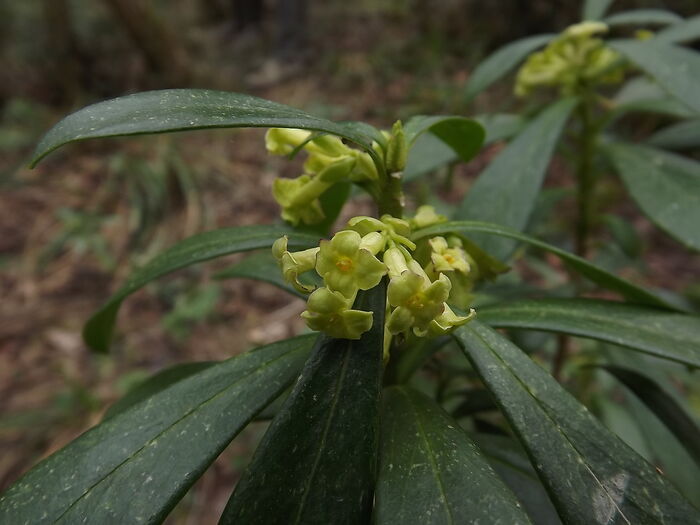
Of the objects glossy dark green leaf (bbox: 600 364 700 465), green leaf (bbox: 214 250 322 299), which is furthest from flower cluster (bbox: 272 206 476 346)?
glossy dark green leaf (bbox: 600 364 700 465)

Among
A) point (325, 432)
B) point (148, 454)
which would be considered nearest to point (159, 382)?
point (148, 454)

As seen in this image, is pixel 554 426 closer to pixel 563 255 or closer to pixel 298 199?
pixel 563 255

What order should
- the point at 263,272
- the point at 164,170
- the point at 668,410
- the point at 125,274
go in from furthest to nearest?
1. the point at 164,170
2. the point at 125,274
3. the point at 263,272
4. the point at 668,410

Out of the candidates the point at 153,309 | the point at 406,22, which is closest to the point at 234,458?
the point at 153,309

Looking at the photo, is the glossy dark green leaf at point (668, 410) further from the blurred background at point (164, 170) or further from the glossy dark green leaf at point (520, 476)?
the blurred background at point (164, 170)

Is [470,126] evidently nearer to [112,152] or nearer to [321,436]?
[321,436]

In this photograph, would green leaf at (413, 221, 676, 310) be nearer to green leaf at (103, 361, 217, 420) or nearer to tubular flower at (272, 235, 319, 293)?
tubular flower at (272, 235, 319, 293)
